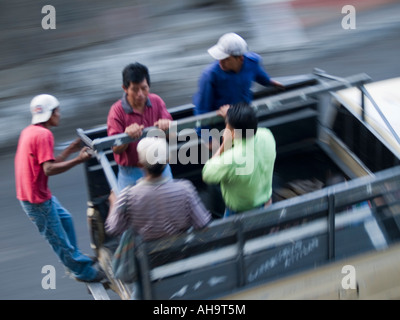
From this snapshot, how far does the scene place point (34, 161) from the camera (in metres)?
4.95

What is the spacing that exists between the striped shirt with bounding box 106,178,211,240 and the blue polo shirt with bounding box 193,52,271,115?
1412 mm

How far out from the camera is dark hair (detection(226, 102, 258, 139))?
4148mm

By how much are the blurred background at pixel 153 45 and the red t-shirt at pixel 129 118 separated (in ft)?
7.93

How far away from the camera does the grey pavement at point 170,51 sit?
8.92 meters

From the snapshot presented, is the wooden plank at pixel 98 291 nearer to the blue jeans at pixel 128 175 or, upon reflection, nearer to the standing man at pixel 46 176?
the standing man at pixel 46 176

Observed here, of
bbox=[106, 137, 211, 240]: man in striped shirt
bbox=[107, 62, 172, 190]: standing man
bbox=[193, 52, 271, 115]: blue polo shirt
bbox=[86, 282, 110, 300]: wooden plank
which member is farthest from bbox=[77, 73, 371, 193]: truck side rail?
bbox=[86, 282, 110, 300]: wooden plank

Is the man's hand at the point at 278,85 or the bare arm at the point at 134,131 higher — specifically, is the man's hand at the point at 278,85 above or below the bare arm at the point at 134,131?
above

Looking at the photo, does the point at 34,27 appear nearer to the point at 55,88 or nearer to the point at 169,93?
the point at 55,88

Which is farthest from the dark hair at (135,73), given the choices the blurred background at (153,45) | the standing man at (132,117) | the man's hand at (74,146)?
the blurred background at (153,45)

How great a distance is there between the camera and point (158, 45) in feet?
33.3

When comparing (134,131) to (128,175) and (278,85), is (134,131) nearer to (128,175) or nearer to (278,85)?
(128,175)

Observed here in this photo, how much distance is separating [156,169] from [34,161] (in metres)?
1.44
